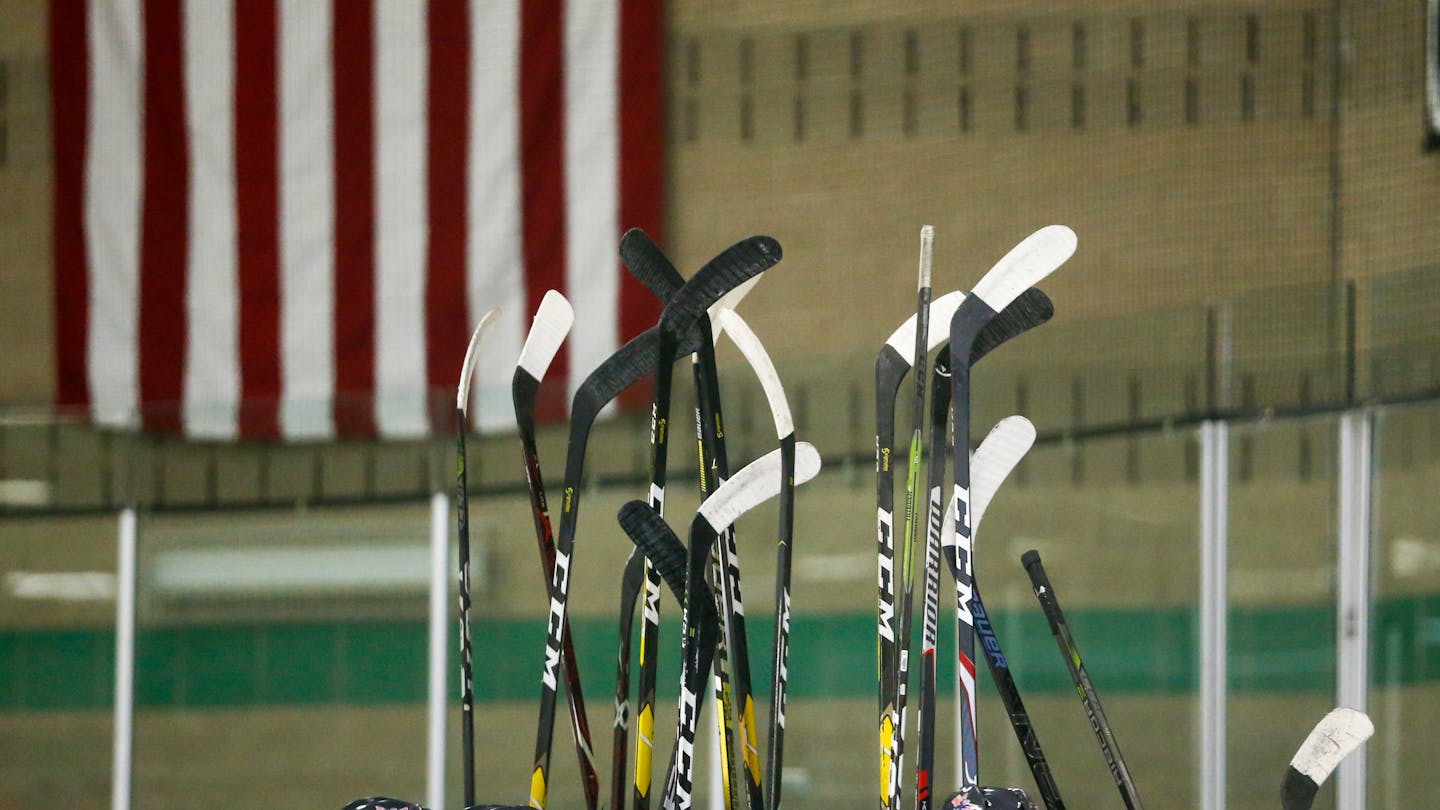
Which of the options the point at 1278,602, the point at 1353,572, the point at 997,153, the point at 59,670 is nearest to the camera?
the point at 1353,572

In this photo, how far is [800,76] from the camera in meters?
5.23

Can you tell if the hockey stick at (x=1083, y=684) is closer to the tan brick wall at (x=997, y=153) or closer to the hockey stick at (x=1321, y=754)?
the hockey stick at (x=1321, y=754)

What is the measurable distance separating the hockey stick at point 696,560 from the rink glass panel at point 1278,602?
8.57ft

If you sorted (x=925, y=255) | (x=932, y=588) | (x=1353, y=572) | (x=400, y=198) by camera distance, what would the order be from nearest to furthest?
(x=925, y=255), (x=932, y=588), (x=1353, y=572), (x=400, y=198)

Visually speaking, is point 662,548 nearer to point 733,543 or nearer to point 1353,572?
point 733,543

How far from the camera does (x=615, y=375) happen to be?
1.50 metres

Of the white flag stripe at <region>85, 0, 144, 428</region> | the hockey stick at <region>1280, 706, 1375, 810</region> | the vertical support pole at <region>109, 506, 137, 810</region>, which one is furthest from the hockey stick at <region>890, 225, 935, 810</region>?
the white flag stripe at <region>85, 0, 144, 428</region>

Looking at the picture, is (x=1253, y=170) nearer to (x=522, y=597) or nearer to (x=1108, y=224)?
(x=1108, y=224)

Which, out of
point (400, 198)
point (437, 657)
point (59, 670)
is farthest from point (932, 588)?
point (400, 198)

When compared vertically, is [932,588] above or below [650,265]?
below

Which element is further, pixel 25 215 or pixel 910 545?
pixel 25 215

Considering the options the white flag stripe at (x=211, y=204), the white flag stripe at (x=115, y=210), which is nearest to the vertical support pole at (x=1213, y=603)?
the white flag stripe at (x=211, y=204)

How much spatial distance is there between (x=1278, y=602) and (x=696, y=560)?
8.93 ft

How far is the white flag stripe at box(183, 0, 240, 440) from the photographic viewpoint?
17.7 feet
